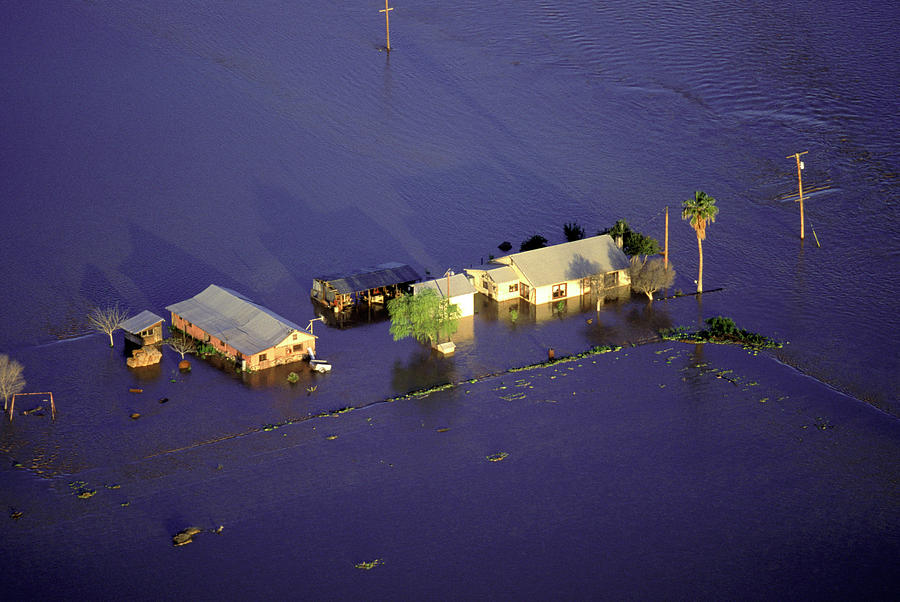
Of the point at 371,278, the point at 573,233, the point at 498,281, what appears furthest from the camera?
the point at 573,233

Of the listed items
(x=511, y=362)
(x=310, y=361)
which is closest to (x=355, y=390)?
(x=310, y=361)

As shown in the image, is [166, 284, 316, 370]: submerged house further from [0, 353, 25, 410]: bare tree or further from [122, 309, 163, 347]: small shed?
[0, 353, 25, 410]: bare tree

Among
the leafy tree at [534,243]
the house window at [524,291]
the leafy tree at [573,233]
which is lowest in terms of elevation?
the house window at [524,291]

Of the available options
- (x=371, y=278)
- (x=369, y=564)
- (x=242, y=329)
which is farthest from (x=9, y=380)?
(x=369, y=564)

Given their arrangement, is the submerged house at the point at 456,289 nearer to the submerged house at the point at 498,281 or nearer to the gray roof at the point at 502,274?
the gray roof at the point at 502,274

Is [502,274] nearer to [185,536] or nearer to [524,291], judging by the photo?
[524,291]

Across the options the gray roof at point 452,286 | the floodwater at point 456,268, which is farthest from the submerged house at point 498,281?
the gray roof at point 452,286
